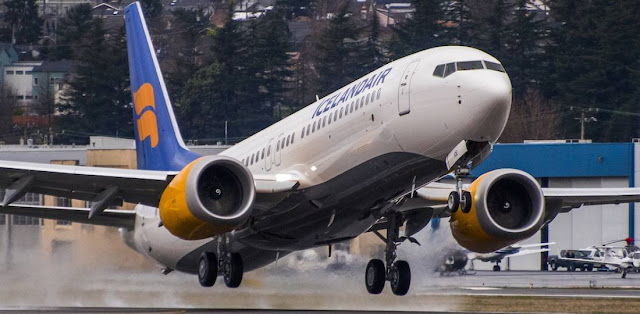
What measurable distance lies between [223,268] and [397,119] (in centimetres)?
689

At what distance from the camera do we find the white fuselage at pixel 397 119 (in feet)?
78.7

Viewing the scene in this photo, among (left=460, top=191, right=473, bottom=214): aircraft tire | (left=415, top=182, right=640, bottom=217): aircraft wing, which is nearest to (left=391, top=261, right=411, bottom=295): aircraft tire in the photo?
(left=415, top=182, right=640, bottom=217): aircraft wing

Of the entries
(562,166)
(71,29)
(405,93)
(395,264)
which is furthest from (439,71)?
(71,29)

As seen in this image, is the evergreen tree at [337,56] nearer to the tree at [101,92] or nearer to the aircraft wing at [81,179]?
the tree at [101,92]

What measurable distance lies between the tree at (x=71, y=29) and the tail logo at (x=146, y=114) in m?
59.1

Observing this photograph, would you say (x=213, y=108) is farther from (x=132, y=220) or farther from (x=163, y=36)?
(x=132, y=220)

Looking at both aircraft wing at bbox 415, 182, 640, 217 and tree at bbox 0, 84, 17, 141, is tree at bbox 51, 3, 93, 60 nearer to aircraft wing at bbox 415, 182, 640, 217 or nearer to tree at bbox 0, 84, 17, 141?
tree at bbox 0, 84, 17, 141

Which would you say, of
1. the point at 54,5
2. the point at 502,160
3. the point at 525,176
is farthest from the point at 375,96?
the point at 54,5

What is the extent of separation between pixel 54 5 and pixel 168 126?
109m

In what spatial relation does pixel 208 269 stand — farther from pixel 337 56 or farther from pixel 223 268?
pixel 337 56

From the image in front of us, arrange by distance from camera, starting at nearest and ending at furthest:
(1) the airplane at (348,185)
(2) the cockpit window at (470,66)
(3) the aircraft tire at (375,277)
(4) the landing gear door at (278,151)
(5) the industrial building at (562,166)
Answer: (2) the cockpit window at (470,66), (1) the airplane at (348,185), (4) the landing gear door at (278,151), (3) the aircraft tire at (375,277), (5) the industrial building at (562,166)

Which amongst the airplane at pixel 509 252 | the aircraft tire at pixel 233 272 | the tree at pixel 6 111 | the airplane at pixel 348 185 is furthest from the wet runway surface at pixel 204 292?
the tree at pixel 6 111

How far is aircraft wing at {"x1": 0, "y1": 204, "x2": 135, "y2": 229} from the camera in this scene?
2981 cm

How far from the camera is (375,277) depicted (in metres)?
30.1
